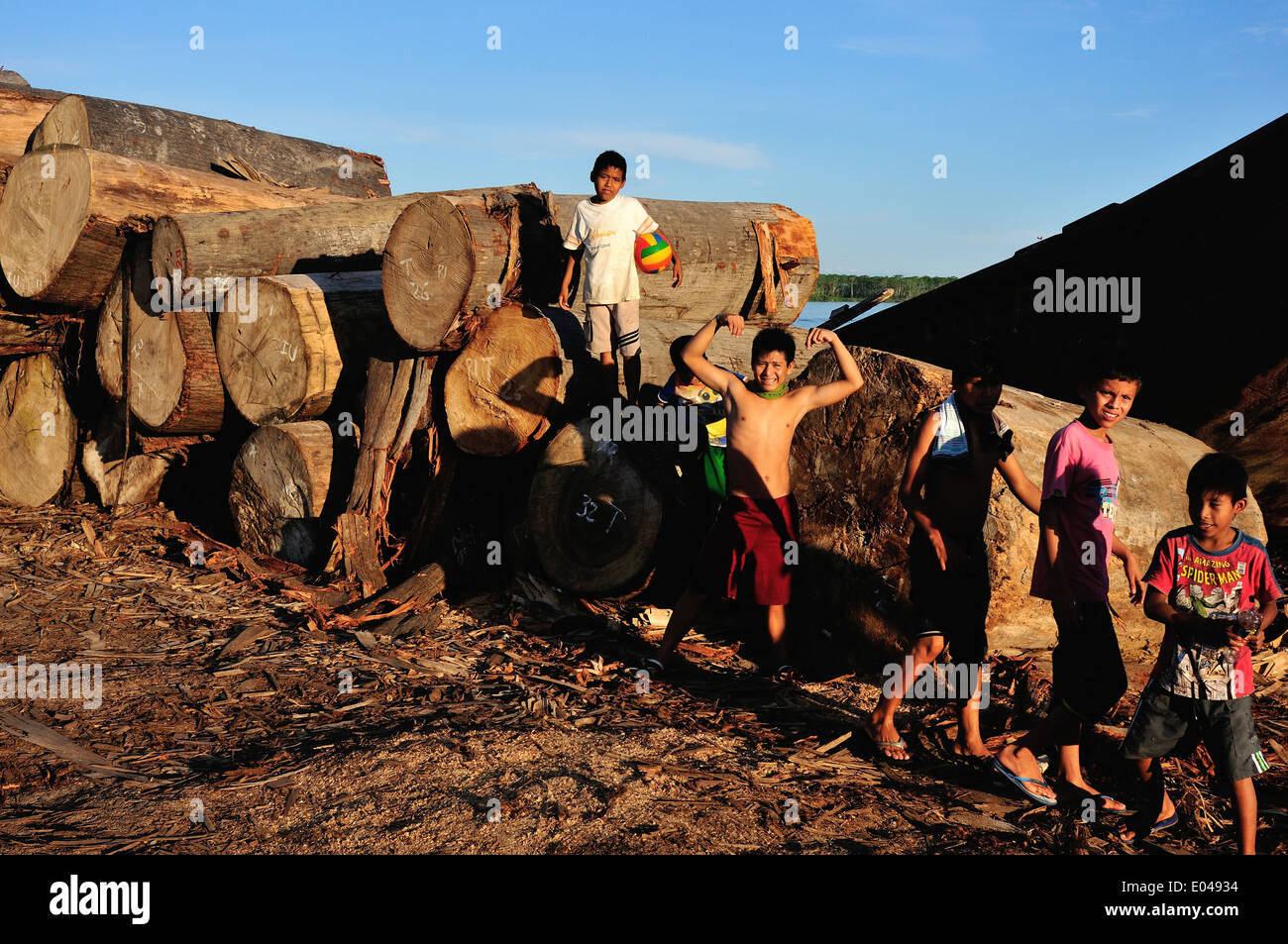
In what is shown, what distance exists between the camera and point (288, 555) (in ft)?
24.7

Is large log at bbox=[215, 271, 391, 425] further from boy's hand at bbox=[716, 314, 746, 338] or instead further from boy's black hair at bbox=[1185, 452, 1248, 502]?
boy's black hair at bbox=[1185, 452, 1248, 502]

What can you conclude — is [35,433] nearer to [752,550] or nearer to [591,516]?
[591,516]

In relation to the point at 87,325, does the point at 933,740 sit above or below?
below

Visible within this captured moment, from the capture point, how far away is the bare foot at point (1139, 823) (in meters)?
3.74

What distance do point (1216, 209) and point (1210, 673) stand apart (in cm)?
398

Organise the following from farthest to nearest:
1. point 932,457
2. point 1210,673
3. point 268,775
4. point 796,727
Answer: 1. point 796,727
2. point 932,457
3. point 268,775
4. point 1210,673

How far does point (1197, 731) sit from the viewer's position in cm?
368

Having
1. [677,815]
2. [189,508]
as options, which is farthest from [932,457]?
[189,508]

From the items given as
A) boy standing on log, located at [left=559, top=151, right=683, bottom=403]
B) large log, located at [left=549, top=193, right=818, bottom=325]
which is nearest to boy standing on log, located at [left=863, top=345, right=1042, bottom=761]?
boy standing on log, located at [left=559, top=151, right=683, bottom=403]

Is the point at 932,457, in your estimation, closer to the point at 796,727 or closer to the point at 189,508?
the point at 796,727

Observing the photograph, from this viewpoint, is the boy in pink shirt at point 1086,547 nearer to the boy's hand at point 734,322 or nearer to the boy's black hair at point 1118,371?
the boy's black hair at point 1118,371

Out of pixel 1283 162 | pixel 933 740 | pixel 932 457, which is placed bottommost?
pixel 933 740

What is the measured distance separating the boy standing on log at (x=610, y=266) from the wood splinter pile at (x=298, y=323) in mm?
197

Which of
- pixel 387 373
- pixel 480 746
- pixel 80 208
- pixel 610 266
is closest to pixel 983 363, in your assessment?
pixel 480 746
